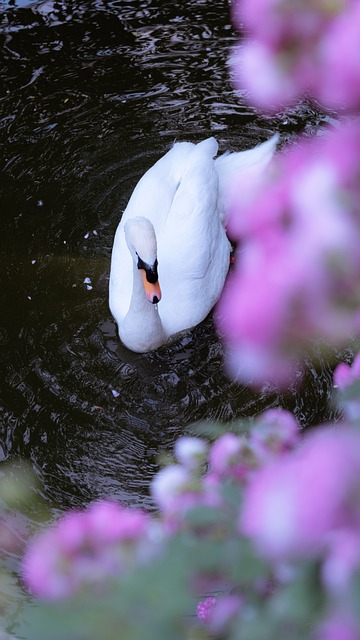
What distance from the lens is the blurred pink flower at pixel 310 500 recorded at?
1.65ft

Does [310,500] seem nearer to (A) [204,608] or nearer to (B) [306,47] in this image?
(B) [306,47]

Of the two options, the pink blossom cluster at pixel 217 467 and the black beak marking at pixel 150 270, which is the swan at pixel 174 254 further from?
the pink blossom cluster at pixel 217 467

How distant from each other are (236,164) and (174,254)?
2.75 feet

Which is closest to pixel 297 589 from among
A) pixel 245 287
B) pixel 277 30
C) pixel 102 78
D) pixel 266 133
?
pixel 245 287

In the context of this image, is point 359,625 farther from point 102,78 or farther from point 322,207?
point 102,78

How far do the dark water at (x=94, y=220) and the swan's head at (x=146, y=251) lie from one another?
1.55 feet

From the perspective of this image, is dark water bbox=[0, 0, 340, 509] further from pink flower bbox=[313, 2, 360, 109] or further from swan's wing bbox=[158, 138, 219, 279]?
pink flower bbox=[313, 2, 360, 109]

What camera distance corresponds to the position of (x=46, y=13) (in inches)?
212

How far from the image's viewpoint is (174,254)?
135 inches

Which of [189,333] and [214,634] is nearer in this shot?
[214,634]

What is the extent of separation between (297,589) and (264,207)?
31 centimetres

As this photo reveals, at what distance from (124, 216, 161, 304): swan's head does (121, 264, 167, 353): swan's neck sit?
0.09 metres

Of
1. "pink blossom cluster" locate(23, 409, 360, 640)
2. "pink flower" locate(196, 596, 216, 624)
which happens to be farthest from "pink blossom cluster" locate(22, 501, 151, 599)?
"pink flower" locate(196, 596, 216, 624)

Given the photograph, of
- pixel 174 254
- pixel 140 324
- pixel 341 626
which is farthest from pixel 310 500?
pixel 174 254
